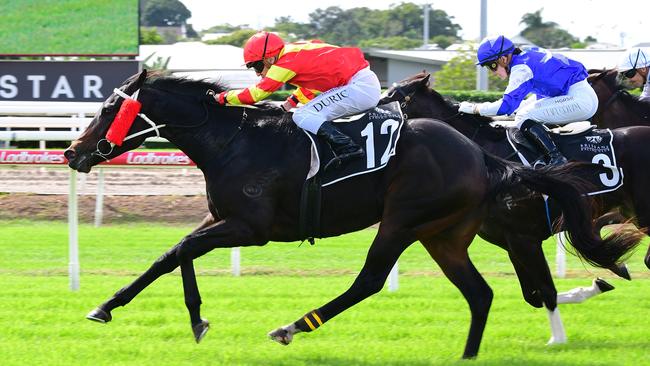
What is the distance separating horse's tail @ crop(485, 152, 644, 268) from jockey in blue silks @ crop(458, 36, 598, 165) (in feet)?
2.87

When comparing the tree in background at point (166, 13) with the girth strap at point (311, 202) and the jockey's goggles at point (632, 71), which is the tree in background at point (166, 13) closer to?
the jockey's goggles at point (632, 71)

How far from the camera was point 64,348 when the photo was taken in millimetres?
5469

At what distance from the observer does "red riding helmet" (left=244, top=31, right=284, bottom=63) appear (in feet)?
19.7

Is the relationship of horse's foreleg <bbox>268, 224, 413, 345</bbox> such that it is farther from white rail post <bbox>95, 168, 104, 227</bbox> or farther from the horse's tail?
white rail post <bbox>95, 168, 104, 227</bbox>

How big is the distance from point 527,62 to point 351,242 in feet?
13.0

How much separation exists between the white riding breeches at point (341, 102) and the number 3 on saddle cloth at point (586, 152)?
1.18 metres

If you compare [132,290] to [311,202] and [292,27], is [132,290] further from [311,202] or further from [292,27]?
[292,27]

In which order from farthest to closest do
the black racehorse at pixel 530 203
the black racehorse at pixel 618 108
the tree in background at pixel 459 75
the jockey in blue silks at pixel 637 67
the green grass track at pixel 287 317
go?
the tree in background at pixel 459 75 → the black racehorse at pixel 618 108 → the jockey in blue silks at pixel 637 67 → the black racehorse at pixel 530 203 → the green grass track at pixel 287 317

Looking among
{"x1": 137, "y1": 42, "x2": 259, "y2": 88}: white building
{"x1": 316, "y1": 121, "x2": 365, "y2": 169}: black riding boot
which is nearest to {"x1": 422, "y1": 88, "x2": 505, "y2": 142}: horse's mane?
{"x1": 316, "y1": 121, "x2": 365, "y2": 169}: black riding boot

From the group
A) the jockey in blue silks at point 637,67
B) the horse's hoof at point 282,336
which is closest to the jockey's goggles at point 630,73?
the jockey in blue silks at point 637,67

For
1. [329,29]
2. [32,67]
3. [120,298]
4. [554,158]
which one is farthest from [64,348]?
[329,29]

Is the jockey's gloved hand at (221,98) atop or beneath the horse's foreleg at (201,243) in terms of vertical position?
atop

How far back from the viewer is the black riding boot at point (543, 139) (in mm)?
6625

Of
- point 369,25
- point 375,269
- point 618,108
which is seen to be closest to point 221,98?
point 375,269
